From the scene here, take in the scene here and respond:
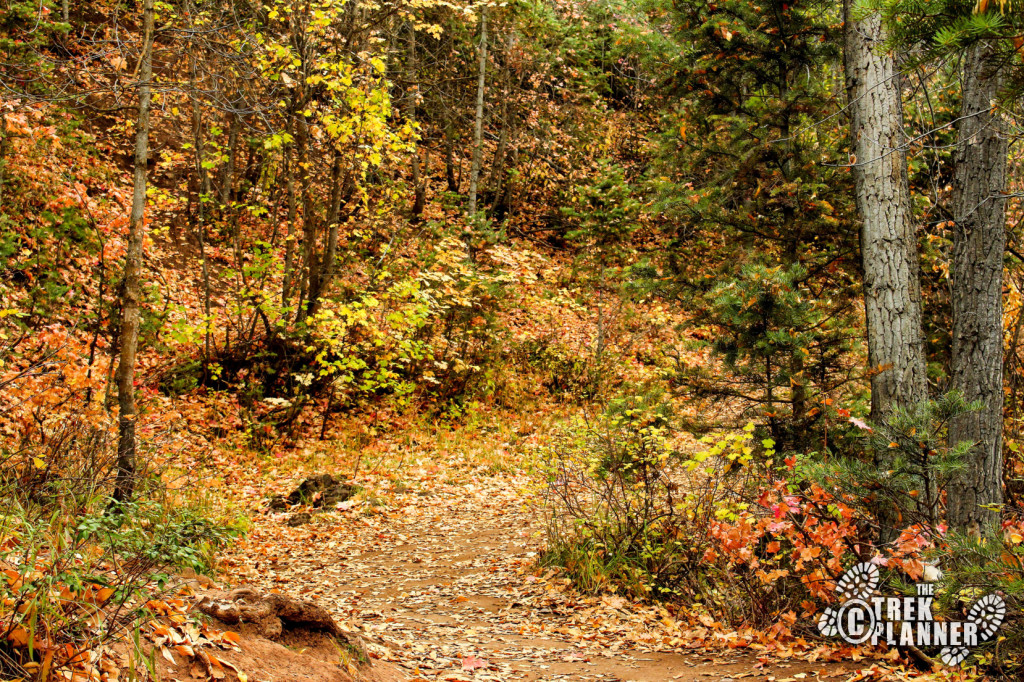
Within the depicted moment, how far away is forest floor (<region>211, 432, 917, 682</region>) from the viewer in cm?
528

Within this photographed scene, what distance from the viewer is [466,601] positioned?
7000 mm

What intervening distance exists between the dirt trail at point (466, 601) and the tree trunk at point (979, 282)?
7.44ft

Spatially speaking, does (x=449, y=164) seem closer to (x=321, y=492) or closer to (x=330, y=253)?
(x=330, y=253)

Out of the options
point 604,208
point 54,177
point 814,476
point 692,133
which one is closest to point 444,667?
point 814,476

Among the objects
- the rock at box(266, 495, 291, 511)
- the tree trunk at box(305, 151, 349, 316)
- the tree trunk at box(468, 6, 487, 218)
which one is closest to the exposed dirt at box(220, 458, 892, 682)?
the rock at box(266, 495, 291, 511)

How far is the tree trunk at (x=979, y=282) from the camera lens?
555 cm

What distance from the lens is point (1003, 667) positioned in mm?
4043

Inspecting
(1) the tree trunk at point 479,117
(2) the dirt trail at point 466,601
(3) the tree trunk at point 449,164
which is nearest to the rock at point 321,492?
(2) the dirt trail at point 466,601

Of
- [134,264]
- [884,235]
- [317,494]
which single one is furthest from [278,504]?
[884,235]

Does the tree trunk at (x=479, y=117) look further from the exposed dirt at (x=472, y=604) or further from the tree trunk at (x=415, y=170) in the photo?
the exposed dirt at (x=472, y=604)

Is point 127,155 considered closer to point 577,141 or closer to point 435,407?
point 435,407
